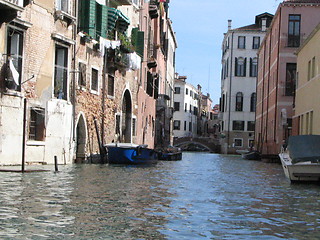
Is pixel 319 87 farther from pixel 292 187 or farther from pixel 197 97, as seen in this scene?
pixel 197 97

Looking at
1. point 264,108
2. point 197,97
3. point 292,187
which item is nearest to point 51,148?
point 292,187

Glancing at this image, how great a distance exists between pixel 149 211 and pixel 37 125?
39.2ft

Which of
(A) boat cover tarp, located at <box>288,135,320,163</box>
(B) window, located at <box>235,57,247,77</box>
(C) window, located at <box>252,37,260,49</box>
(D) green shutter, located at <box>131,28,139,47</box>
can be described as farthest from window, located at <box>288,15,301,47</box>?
(C) window, located at <box>252,37,260,49</box>

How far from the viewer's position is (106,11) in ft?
81.5

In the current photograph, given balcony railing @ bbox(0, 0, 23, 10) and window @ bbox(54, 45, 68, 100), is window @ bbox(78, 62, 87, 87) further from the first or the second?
balcony railing @ bbox(0, 0, 23, 10)

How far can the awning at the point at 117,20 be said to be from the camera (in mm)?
25500

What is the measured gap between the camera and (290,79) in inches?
1469

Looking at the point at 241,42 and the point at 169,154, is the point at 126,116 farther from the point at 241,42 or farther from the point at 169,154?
the point at 241,42

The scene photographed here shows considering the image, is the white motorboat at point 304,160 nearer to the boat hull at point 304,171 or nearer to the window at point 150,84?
the boat hull at point 304,171

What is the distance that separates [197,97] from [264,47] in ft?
173

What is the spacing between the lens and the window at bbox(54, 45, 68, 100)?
21.8 m

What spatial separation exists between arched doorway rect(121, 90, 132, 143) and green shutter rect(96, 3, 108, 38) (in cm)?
630

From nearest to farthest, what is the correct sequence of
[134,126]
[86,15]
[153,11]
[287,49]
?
[86,15], [134,126], [287,49], [153,11]

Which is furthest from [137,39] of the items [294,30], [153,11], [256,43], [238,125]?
[256,43]
